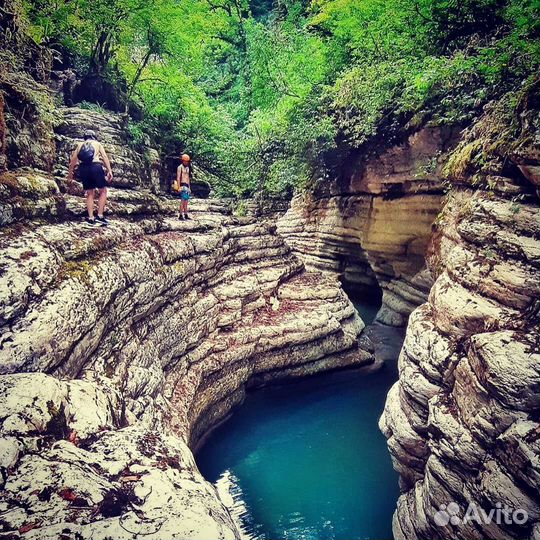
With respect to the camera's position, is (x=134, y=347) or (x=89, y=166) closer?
(x=134, y=347)

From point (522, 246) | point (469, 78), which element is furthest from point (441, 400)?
point (469, 78)

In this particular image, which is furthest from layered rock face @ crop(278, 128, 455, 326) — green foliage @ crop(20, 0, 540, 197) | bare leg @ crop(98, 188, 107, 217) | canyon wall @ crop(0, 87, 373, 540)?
bare leg @ crop(98, 188, 107, 217)

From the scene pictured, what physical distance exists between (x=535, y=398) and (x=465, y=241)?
2743 millimetres

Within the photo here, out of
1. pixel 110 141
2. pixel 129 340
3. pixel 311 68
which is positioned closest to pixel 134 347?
pixel 129 340

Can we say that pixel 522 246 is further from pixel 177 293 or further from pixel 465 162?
pixel 177 293

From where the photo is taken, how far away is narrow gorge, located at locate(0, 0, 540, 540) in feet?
11.1

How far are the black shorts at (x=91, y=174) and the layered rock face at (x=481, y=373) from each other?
6223 millimetres

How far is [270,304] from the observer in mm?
10414

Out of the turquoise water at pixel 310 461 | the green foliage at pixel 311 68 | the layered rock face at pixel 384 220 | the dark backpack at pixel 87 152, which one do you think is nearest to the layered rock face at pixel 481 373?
the turquoise water at pixel 310 461

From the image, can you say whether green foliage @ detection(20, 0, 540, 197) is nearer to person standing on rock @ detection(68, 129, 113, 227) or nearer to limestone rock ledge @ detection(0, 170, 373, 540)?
limestone rock ledge @ detection(0, 170, 373, 540)

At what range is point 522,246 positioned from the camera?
4.68 meters

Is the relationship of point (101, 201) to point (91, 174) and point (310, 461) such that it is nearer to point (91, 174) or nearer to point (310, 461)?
point (91, 174)

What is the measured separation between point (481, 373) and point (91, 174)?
272 inches

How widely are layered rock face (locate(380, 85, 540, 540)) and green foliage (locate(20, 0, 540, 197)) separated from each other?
100 inches
